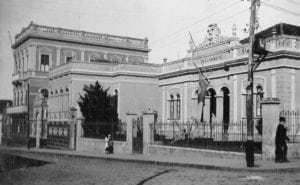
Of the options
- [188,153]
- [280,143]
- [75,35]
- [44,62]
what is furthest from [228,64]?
[44,62]

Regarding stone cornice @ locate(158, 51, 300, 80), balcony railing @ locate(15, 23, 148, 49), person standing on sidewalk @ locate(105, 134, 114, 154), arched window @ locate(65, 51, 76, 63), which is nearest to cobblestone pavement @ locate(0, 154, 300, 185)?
person standing on sidewalk @ locate(105, 134, 114, 154)

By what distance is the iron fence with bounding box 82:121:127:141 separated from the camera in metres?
23.3

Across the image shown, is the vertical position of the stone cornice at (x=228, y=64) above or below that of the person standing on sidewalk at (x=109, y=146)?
above

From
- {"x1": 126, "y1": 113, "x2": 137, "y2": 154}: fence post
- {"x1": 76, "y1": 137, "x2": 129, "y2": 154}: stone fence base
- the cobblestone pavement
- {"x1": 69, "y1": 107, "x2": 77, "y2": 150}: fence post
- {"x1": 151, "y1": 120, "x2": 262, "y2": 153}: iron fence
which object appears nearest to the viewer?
the cobblestone pavement

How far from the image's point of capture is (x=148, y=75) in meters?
34.3

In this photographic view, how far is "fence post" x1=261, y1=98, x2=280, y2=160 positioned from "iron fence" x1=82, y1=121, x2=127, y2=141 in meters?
8.95

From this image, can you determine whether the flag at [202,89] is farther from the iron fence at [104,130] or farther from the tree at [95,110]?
the iron fence at [104,130]

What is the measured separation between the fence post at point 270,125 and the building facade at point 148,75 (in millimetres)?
7223

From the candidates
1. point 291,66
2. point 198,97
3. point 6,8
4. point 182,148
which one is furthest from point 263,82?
point 6,8

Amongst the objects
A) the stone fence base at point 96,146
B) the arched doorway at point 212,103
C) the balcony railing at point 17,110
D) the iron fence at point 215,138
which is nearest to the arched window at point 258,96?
the iron fence at point 215,138

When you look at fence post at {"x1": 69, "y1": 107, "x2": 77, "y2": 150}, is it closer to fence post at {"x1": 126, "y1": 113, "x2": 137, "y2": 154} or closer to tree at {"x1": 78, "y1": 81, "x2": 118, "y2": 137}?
tree at {"x1": 78, "y1": 81, "x2": 118, "y2": 137}

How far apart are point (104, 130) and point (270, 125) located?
39.4ft

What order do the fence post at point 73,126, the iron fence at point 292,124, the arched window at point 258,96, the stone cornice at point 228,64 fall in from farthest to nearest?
the fence post at point 73,126 → the arched window at point 258,96 → the stone cornice at point 228,64 → the iron fence at point 292,124

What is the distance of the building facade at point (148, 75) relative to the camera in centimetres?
2308
